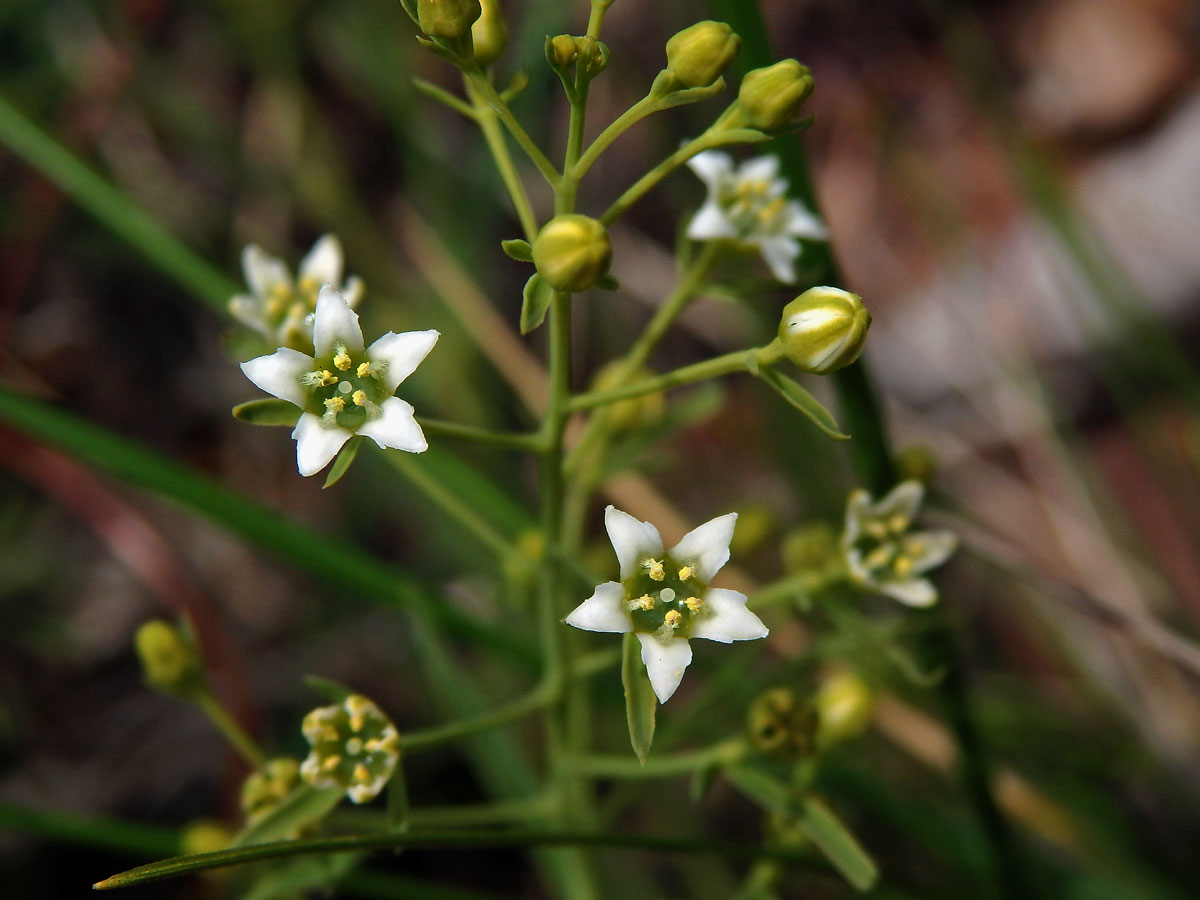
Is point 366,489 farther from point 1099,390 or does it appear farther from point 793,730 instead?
point 1099,390

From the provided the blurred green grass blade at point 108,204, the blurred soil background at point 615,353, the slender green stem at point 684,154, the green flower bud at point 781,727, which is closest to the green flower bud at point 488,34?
the slender green stem at point 684,154

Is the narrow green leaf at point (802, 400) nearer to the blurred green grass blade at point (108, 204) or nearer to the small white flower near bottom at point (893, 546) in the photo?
the small white flower near bottom at point (893, 546)

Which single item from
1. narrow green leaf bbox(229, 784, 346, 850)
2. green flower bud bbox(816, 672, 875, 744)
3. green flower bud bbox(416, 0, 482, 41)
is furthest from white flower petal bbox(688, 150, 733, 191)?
narrow green leaf bbox(229, 784, 346, 850)

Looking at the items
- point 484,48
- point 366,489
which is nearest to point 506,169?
point 484,48

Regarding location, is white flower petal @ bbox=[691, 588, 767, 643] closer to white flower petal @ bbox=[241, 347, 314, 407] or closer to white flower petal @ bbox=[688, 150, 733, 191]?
white flower petal @ bbox=[241, 347, 314, 407]

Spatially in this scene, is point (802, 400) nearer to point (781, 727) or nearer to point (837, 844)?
point (781, 727)

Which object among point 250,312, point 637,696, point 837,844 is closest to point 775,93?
point 637,696
